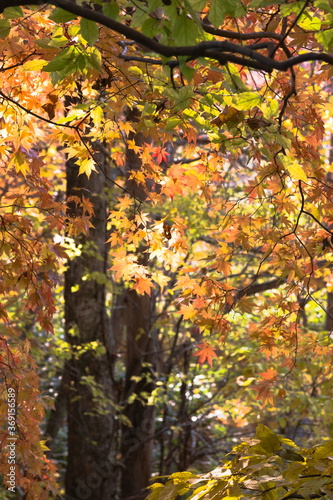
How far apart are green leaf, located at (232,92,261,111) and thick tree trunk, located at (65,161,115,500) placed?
161 inches

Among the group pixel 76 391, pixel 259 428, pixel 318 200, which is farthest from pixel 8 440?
pixel 76 391

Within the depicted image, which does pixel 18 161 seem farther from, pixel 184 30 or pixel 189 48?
pixel 189 48

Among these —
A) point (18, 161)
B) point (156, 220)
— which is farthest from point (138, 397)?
point (18, 161)

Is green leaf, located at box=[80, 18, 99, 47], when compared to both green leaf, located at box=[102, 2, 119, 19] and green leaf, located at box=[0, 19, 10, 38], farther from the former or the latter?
green leaf, located at box=[0, 19, 10, 38]

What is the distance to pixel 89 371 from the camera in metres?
6.36

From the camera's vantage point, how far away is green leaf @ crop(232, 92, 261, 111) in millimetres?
2014

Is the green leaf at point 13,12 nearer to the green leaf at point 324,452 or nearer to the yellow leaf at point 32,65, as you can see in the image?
the yellow leaf at point 32,65

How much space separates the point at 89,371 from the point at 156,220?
2679mm

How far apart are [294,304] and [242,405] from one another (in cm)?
299

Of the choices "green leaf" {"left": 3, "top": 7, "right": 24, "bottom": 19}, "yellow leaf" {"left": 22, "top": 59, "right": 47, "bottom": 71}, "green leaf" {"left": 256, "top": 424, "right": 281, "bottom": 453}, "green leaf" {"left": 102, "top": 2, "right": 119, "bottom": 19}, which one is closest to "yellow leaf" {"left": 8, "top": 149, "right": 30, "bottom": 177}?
"yellow leaf" {"left": 22, "top": 59, "right": 47, "bottom": 71}

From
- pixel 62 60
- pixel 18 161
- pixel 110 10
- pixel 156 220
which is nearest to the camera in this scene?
pixel 110 10

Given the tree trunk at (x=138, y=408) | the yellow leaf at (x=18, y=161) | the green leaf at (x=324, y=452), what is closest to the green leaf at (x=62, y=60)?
the yellow leaf at (x=18, y=161)

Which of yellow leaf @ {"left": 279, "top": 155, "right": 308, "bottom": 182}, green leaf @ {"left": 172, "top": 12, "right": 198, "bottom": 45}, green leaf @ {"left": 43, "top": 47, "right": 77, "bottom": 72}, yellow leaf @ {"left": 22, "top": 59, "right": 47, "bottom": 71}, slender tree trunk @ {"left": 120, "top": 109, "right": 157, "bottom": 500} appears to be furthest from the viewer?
slender tree trunk @ {"left": 120, "top": 109, "right": 157, "bottom": 500}

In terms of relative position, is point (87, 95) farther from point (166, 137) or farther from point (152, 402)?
point (152, 402)
